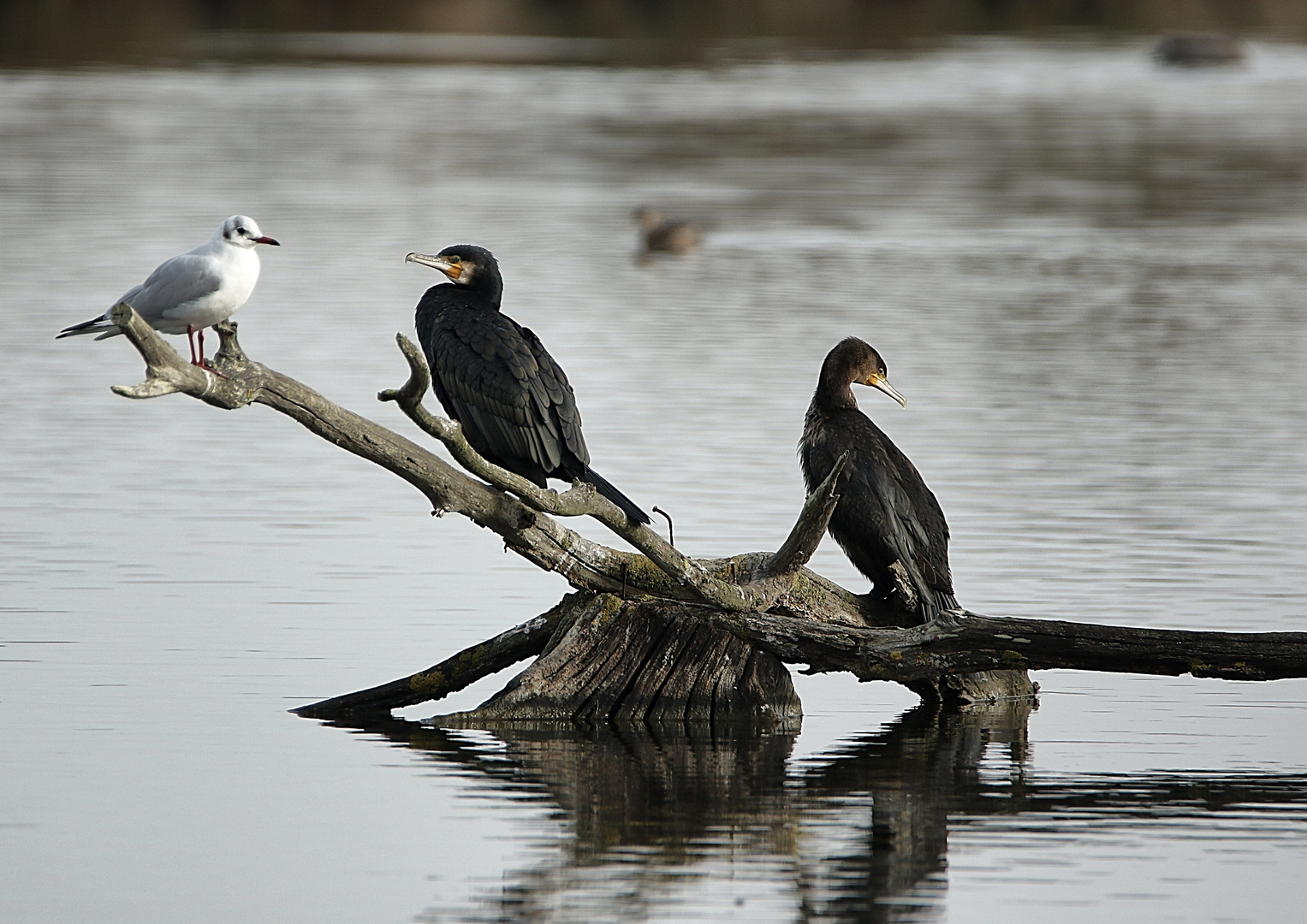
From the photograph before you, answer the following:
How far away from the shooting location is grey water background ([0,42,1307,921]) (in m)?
5.79

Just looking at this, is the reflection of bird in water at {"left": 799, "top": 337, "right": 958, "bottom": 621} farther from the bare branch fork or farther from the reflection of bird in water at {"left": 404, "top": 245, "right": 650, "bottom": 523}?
the reflection of bird in water at {"left": 404, "top": 245, "right": 650, "bottom": 523}

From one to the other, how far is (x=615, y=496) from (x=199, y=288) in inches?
55.0

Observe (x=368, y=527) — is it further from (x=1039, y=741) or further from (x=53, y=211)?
(x=53, y=211)

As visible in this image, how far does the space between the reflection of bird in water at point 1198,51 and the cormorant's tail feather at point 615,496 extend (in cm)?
3719

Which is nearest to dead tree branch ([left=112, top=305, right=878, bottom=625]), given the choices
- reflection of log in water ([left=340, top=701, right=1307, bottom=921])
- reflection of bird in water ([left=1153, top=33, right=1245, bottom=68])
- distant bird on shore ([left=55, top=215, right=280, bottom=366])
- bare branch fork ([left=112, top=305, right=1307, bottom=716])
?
bare branch fork ([left=112, top=305, right=1307, bottom=716])

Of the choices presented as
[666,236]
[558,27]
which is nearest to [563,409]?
Result: [666,236]

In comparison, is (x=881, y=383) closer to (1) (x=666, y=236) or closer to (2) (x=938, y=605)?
(2) (x=938, y=605)

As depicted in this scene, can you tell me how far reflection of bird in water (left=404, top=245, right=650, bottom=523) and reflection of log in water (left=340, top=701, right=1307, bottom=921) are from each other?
30.8 inches

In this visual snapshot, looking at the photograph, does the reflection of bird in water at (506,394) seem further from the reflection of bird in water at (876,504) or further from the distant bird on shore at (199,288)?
the reflection of bird in water at (876,504)

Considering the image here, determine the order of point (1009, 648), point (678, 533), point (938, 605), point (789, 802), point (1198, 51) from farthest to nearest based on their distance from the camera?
point (1198, 51) → point (678, 533) → point (938, 605) → point (1009, 648) → point (789, 802)

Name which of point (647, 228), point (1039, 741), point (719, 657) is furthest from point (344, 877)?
point (647, 228)

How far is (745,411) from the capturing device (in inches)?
522

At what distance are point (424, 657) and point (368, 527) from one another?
7.82 ft

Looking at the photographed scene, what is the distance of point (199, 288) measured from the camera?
21.0ft
